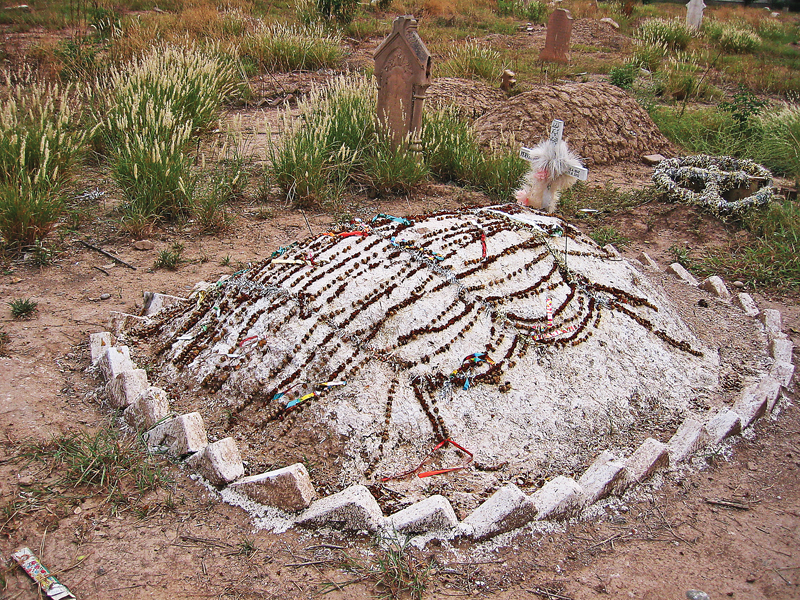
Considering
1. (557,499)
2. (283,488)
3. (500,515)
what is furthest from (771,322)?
(283,488)

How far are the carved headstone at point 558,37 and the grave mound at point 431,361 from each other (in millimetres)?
9567

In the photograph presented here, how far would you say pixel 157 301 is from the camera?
3.80 m

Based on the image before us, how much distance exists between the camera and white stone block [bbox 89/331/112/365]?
10.8 feet

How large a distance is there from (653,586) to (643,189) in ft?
18.1

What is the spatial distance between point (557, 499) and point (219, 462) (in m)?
1.42

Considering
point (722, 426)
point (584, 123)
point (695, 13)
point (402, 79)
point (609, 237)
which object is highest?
point (695, 13)

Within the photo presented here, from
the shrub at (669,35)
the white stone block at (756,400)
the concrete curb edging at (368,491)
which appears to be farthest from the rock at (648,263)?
the shrub at (669,35)

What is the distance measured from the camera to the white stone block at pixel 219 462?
252 centimetres

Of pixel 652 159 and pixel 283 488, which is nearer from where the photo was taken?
pixel 283 488

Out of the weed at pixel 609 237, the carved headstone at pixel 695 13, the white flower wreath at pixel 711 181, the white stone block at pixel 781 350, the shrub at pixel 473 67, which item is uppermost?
the carved headstone at pixel 695 13

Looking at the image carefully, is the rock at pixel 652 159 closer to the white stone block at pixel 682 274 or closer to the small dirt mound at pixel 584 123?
the small dirt mound at pixel 584 123

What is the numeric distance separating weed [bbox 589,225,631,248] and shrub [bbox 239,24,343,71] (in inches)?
256

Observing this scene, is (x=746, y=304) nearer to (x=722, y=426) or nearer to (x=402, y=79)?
(x=722, y=426)

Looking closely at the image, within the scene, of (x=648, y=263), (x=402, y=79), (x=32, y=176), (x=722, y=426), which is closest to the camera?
(x=722, y=426)
